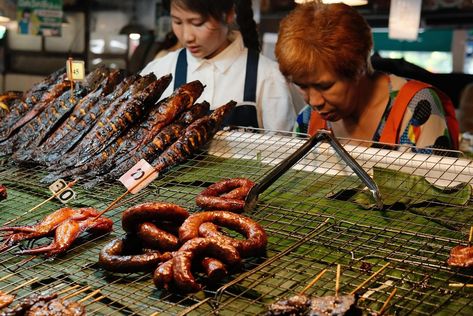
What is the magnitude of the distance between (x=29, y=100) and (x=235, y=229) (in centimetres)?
350

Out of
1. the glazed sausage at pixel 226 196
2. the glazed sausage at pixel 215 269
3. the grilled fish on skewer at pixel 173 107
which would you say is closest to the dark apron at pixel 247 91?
the grilled fish on skewer at pixel 173 107

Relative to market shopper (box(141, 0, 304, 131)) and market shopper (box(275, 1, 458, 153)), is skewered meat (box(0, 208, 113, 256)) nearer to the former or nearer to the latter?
market shopper (box(275, 1, 458, 153))

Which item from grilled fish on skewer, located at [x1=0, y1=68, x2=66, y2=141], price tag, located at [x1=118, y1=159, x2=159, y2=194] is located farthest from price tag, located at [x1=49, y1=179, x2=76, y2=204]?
grilled fish on skewer, located at [x1=0, y1=68, x2=66, y2=141]

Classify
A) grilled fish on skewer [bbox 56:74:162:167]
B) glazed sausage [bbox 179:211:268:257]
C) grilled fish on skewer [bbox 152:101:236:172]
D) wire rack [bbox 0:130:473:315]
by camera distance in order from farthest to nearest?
grilled fish on skewer [bbox 56:74:162:167] < grilled fish on skewer [bbox 152:101:236:172] < glazed sausage [bbox 179:211:268:257] < wire rack [bbox 0:130:473:315]

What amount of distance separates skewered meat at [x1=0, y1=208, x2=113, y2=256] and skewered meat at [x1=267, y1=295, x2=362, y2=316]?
1370 mm

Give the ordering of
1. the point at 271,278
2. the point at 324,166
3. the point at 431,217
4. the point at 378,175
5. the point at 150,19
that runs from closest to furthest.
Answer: the point at 271,278, the point at 431,217, the point at 378,175, the point at 324,166, the point at 150,19

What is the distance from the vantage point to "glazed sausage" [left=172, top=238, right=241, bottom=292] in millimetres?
2694

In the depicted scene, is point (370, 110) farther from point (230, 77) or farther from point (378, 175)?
point (230, 77)

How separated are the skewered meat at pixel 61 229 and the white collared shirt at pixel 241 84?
2906 millimetres

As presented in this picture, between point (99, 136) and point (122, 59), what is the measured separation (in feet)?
20.8

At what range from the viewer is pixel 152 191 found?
4.20m

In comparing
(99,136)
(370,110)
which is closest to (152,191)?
(99,136)

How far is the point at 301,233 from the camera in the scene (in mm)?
3373

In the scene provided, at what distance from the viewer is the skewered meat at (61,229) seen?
322 centimetres
